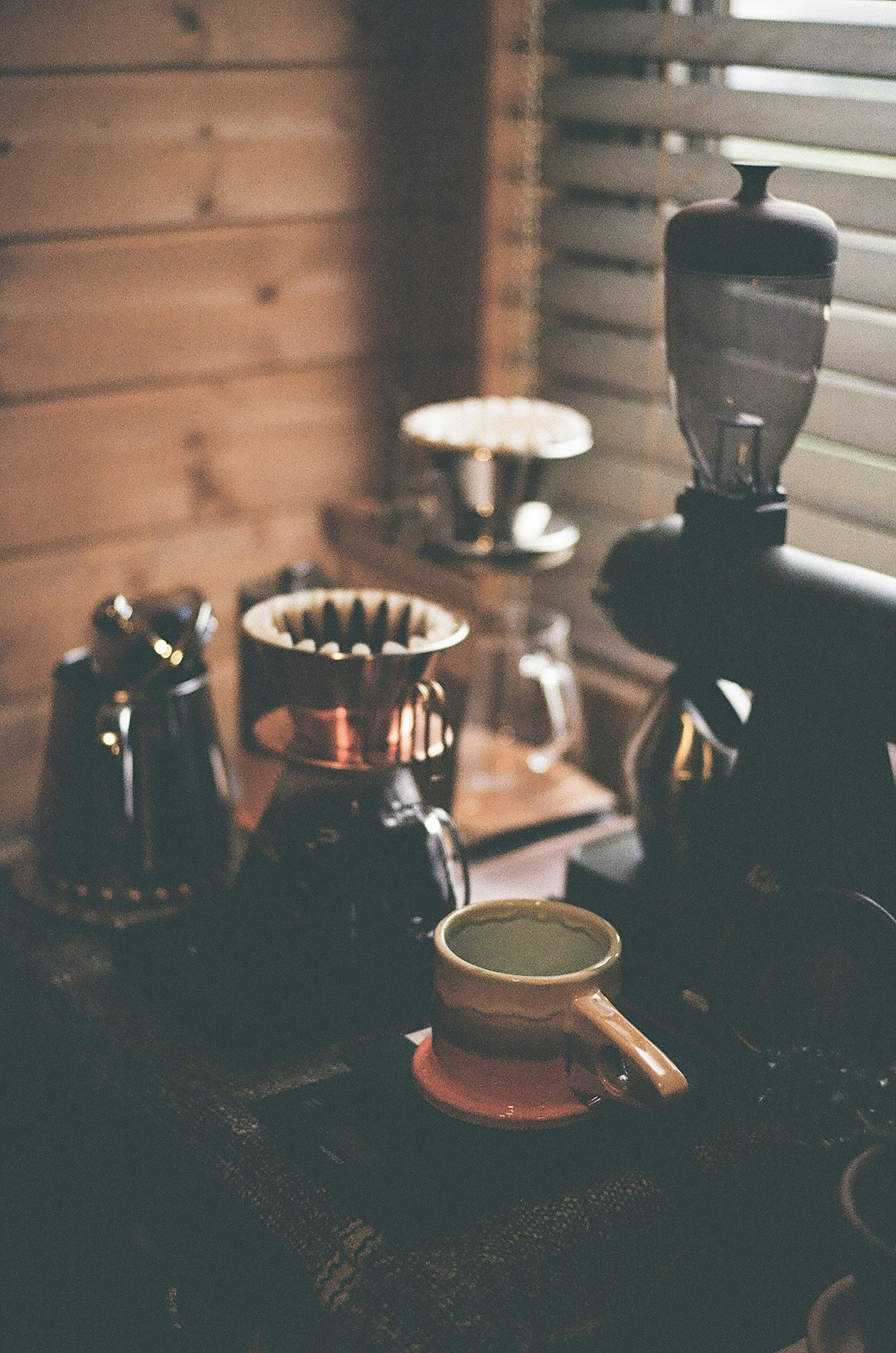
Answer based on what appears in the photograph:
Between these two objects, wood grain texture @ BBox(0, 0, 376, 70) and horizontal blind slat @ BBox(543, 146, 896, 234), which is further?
wood grain texture @ BBox(0, 0, 376, 70)

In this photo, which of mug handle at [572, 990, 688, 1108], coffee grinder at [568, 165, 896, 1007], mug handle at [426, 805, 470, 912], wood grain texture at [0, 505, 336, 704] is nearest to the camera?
mug handle at [572, 990, 688, 1108]

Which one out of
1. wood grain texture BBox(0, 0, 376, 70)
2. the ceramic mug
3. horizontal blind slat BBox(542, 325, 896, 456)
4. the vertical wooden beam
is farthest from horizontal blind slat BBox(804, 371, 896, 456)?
wood grain texture BBox(0, 0, 376, 70)

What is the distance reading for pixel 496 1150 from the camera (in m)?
0.90

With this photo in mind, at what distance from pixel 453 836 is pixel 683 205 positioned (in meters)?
0.76

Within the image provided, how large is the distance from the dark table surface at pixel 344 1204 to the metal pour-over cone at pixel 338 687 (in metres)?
0.21

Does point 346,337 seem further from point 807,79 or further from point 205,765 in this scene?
point 205,765

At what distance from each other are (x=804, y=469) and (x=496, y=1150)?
2.54 ft

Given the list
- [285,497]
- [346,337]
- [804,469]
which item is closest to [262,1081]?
[804,469]

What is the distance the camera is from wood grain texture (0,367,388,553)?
5.12 feet

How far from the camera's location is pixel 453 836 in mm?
1073

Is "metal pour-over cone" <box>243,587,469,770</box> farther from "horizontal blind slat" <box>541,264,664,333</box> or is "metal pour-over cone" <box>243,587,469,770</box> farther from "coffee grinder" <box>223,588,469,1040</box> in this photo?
"horizontal blind slat" <box>541,264,664,333</box>

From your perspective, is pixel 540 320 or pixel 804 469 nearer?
pixel 804 469

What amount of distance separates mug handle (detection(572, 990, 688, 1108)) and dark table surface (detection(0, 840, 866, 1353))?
8 cm

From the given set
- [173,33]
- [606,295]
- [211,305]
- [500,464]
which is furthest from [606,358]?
[173,33]
